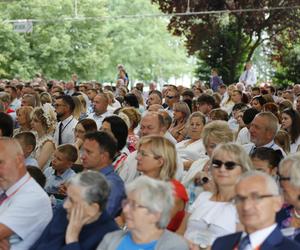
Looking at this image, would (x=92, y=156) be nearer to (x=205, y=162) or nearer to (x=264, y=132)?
(x=205, y=162)

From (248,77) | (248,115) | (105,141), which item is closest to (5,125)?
(105,141)

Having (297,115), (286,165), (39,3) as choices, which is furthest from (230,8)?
(286,165)

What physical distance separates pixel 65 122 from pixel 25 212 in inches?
192

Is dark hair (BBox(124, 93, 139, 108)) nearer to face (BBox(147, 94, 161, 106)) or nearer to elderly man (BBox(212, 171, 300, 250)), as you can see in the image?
face (BBox(147, 94, 161, 106))

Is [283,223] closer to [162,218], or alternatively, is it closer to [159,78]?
[162,218]

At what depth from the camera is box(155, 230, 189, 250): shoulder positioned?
3838mm

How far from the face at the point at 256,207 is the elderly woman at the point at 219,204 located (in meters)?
0.70

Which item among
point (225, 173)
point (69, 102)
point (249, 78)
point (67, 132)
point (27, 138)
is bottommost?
point (249, 78)

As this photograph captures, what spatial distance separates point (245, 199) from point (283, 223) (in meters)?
0.83

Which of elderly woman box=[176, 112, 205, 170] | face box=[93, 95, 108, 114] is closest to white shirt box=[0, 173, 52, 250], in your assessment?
elderly woman box=[176, 112, 205, 170]

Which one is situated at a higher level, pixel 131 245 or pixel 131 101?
pixel 131 245

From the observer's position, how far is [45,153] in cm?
746

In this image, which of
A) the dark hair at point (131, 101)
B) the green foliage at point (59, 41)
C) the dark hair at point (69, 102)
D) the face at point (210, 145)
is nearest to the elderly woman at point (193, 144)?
the face at point (210, 145)

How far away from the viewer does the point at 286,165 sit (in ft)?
14.4
